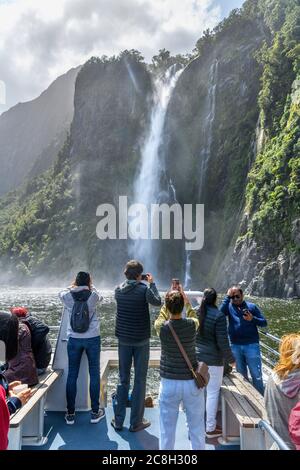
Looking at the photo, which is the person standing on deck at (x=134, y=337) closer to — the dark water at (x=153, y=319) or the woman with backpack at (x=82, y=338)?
the woman with backpack at (x=82, y=338)

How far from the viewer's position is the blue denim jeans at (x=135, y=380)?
14.4 feet

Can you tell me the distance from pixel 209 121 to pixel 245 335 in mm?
46670

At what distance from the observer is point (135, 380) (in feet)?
14.6

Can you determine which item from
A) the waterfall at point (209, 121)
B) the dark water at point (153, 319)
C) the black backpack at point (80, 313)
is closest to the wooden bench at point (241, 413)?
the black backpack at point (80, 313)

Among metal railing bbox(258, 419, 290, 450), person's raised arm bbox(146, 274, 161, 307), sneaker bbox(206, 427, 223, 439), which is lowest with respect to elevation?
sneaker bbox(206, 427, 223, 439)

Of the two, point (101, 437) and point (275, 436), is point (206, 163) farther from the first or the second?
point (275, 436)

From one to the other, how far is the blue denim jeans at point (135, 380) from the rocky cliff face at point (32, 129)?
13358cm

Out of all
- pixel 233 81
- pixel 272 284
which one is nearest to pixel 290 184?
pixel 272 284

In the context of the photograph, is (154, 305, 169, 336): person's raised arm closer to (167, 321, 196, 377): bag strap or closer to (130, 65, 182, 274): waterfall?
(167, 321, 196, 377): bag strap

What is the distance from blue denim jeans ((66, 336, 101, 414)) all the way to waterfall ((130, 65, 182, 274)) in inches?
1598

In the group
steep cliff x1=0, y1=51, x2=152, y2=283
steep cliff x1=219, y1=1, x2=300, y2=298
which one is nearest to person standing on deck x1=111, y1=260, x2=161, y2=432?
steep cliff x1=219, y1=1, x2=300, y2=298

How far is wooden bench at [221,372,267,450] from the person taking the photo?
3.59 meters

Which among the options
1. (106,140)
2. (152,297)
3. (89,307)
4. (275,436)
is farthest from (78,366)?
(106,140)
